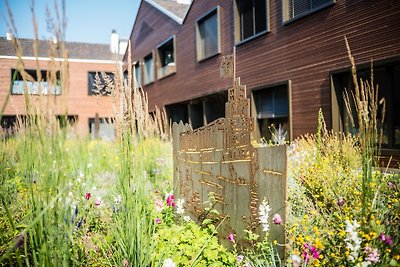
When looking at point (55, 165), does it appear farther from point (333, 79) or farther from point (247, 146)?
→ point (333, 79)

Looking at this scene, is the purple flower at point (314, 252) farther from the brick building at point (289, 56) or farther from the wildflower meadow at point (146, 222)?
the brick building at point (289, 56)

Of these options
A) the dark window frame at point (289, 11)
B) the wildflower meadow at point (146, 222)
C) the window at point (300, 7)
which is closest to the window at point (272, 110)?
the dark window frame at point (289, 11)

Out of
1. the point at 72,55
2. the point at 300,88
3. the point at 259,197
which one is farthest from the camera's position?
the point at 72,55

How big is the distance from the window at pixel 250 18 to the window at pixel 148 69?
7331 millimetres

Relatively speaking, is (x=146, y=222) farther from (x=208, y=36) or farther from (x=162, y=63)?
(x=162, y=63)

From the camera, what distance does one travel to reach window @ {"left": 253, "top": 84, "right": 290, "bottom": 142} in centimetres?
813

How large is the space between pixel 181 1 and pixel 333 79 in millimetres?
12481

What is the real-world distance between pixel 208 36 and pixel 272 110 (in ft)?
14.3

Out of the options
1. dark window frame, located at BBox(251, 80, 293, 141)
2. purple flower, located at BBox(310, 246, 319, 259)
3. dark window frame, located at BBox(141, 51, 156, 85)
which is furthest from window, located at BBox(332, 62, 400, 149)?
dark window frame, located at BBox(141, 51, 156, 85)

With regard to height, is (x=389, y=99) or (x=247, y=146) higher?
(x=389, y=99)

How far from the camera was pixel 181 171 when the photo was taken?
3834 millimetres

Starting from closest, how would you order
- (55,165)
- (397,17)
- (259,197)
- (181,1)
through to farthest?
(55,165)
(259,197)
(397,17)
(181,1)

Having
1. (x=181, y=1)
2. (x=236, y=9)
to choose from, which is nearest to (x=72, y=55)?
(x=181, y=1)

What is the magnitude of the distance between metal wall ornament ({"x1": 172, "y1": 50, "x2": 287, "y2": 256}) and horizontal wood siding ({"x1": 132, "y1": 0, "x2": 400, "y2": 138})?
3811 mm
